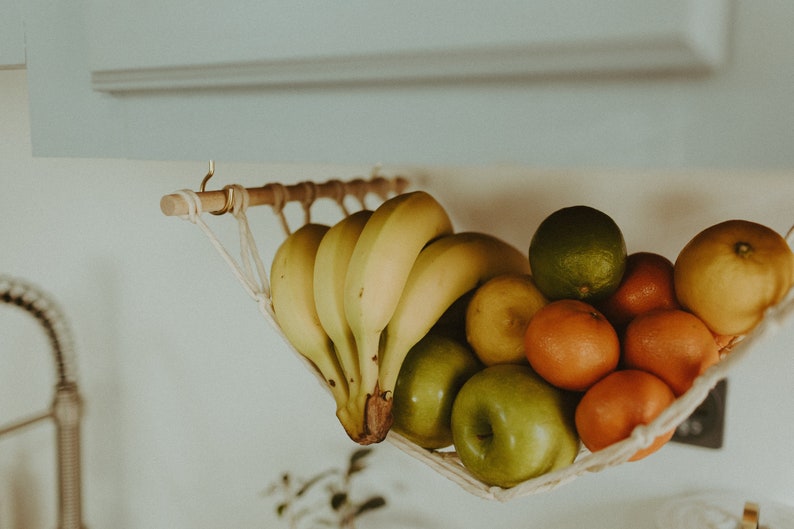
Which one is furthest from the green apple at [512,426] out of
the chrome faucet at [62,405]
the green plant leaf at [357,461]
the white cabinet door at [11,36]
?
the chrome faucet at [62,405]

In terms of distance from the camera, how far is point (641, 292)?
1.89 feet

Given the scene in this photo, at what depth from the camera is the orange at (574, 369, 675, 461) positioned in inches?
18.8

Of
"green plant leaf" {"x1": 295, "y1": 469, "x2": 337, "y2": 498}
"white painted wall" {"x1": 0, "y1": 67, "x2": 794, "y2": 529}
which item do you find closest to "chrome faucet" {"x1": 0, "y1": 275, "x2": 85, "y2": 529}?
"white painted wall" {"x1": 0, "y1": 67, "x2": 794, "y2": 529}

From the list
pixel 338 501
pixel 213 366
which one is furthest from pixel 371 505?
pixel 213 366

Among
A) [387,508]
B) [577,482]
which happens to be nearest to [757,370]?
[577,482]

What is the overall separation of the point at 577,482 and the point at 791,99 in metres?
0.61

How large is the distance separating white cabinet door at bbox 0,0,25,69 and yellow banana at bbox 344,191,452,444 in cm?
37

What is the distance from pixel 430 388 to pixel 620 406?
18 centimetres

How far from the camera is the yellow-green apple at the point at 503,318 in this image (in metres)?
0.59

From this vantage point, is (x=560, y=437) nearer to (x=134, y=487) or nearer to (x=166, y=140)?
(x=166, y=140)

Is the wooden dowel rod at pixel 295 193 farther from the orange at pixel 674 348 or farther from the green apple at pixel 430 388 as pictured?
the orange at pixel 674 348

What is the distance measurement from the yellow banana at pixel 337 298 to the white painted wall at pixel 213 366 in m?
0.25

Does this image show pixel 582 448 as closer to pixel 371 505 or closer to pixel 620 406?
pixel 620 406

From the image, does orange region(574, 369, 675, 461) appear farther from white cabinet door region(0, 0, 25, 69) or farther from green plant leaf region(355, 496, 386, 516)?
white cabinet door region(0, 0, 25, 69)
